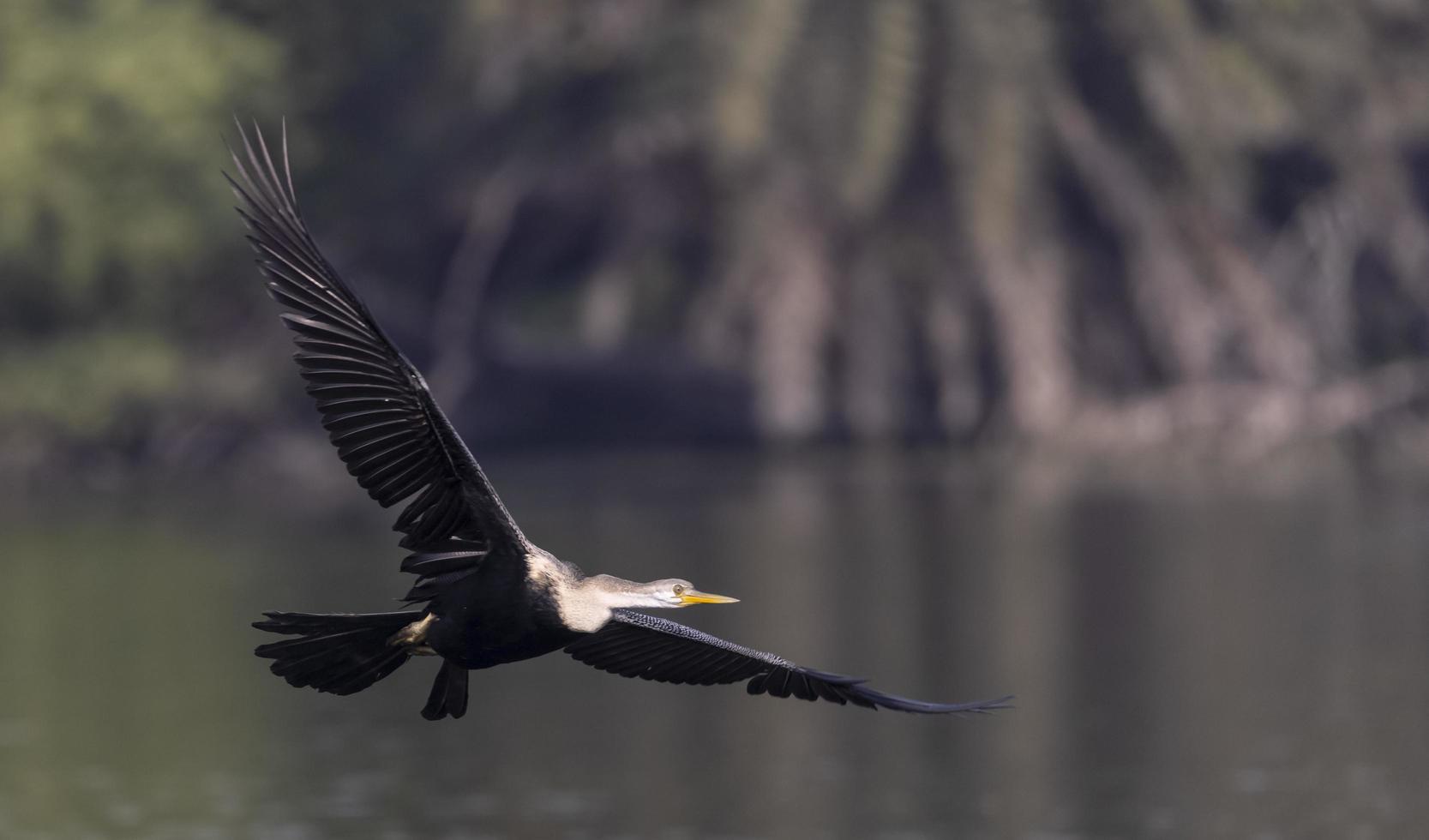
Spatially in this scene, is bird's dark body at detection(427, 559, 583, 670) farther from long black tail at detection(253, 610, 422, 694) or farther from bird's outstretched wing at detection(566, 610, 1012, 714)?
bird's outstretched wing at detection(566, 610, 1012, 714)

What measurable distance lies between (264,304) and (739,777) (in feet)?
70.9

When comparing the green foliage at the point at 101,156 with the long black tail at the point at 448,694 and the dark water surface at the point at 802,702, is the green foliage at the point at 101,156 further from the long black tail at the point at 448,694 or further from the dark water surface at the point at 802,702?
the long black tail at the point at 448,694

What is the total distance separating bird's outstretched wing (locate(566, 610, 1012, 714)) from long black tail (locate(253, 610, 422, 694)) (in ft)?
1.85

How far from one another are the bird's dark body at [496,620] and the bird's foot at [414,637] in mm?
59

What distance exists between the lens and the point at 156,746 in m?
17.0

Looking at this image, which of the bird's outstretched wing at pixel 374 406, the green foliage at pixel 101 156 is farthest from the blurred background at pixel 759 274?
the bird's outstretched wing at pixel 374 406

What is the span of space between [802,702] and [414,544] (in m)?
12.9

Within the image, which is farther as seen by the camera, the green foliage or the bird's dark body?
the green foliage

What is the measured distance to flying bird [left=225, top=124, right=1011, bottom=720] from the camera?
22.9 ft

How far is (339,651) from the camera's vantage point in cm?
735

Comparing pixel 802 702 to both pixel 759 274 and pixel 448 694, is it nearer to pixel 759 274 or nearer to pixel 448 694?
pixel 448 694

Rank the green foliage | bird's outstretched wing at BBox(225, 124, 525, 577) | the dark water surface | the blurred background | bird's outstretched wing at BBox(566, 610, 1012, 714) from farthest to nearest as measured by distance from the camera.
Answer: the green foliage < the blurred background < the dark water surface < bird's outstretched wing at BBox(566, 610, 1012, 714) < bird's outstretched wing at BBox(225, 124, 525, 577)

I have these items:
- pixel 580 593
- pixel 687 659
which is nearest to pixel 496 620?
pixel 580 593

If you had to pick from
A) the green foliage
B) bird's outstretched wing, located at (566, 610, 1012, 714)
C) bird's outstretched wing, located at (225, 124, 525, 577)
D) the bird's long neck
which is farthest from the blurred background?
the bird's long neck
